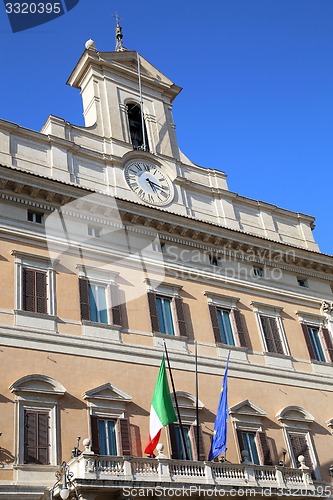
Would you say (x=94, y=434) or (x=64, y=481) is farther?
(x=94, y=434)

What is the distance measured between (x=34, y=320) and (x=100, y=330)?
2.06 meters

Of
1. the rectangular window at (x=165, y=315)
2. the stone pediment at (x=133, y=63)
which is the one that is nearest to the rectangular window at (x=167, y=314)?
the rectangular window at (x=165, y=315)

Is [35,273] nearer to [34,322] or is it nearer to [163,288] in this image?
[34,322]

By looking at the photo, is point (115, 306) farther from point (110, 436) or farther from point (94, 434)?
point (94, 434)

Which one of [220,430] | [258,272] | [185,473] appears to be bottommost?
[185,473]

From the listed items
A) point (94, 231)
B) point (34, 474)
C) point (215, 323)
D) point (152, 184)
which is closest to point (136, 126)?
point (152, 184)

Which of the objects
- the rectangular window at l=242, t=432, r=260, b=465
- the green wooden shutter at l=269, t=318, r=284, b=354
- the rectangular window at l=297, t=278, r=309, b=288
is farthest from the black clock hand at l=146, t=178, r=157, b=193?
the rectangular window at l=242, t=432, r=260, b=465

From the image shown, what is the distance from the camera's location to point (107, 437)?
1803cm

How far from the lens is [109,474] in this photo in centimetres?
1586

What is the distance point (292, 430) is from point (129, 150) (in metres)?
11.2

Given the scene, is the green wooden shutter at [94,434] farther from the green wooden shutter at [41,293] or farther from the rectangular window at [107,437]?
the green wooden shutter at [41,293]

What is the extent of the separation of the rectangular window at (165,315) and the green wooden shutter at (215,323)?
1.56 meters

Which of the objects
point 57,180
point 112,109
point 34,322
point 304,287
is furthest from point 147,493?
point 112,109

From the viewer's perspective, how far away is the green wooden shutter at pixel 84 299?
65.2 feet
